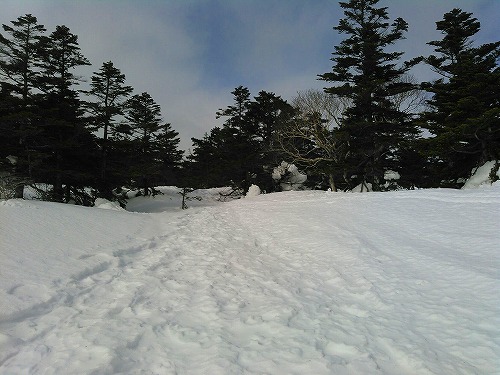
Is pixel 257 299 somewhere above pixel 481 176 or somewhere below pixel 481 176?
below

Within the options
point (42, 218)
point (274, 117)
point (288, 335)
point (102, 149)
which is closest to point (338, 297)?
point (288, 335)

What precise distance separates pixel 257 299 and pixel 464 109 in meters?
16.7

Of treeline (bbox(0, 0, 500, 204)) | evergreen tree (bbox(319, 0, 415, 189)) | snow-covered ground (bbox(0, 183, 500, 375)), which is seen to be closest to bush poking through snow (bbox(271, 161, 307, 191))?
treeline (bbox(0, 0, 500, 204))

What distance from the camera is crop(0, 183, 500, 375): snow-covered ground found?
9.06 ft

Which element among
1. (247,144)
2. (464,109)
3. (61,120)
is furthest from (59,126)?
(464,109)

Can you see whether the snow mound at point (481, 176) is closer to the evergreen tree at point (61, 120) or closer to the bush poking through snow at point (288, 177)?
the bush poking through snow at point (288, 177)

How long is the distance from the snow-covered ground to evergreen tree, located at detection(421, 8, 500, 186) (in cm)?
821

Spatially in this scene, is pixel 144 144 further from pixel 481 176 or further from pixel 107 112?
pixel 481 176

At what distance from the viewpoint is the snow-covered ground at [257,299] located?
2762 mm

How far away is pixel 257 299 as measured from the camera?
411 cm

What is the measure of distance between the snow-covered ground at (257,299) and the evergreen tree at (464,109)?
821 cm

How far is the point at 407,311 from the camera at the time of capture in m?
3.66

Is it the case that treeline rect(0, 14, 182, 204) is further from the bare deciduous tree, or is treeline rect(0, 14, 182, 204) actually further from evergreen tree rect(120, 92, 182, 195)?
the bare deciduous tree

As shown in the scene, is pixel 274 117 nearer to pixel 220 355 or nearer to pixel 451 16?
pixel 451 16
